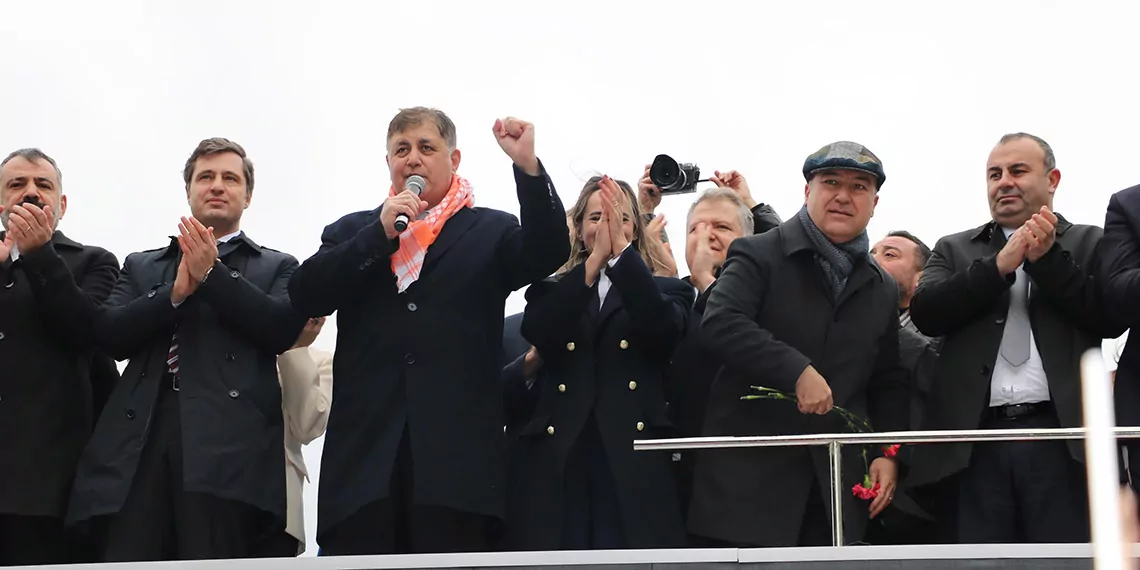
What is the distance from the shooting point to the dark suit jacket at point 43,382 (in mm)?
5820

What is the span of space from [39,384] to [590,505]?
2.27m

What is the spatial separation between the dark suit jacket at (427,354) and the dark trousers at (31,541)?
3.85ft

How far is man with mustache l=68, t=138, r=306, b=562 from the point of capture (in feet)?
18.2

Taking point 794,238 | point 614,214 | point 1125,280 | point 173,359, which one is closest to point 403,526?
point 173,359

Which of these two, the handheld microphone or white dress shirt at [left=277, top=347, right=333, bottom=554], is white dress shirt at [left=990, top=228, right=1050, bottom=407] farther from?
white dress shirt at [left=277, top=347, right=333, bottom=554]

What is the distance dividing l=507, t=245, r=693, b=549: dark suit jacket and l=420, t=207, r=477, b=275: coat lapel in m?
0.41

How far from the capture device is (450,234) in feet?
19.0

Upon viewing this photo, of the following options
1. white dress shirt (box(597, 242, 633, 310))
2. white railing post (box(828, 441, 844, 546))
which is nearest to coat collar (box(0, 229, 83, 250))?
white dress shirt (box(597, 242, 633, 310))

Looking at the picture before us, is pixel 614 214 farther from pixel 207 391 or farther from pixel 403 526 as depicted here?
pixel 207 391

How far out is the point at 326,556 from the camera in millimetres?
5215

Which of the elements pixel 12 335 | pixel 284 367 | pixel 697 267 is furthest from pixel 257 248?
pixel 697 267

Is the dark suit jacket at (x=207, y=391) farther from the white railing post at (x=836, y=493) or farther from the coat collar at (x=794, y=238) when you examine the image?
the white railing post at (x=836, y=493)

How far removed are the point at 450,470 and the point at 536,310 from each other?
0.80 meters

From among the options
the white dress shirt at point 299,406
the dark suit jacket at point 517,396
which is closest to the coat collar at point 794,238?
the dark suit jacket at point 517,396
